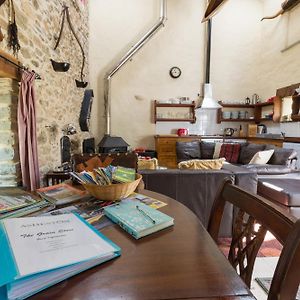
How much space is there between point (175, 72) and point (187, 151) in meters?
2.18

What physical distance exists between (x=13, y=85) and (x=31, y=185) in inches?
35.7

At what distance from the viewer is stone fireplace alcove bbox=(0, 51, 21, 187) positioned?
83.2 inches

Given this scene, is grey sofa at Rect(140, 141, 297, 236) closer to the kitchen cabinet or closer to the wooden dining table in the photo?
the wooden dining table

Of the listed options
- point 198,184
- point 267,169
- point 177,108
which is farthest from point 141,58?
point 198,184

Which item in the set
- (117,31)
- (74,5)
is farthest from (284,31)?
(74,5)

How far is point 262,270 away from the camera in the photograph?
6.53 feet

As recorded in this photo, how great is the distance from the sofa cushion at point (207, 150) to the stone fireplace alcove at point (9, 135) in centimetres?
419

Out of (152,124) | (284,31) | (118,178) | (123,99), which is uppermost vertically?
(284,31)

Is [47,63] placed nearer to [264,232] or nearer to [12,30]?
[12,30]

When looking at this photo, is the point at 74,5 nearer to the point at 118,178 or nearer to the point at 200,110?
the point at 200,110

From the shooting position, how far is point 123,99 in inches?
241

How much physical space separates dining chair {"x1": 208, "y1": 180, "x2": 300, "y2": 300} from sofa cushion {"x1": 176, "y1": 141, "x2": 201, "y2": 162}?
4.39 meters

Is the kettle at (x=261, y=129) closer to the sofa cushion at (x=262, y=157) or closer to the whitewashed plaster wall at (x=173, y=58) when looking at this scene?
the whitewashed plaster wall at (x=173, y=58)

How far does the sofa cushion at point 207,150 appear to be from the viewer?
5531mm
